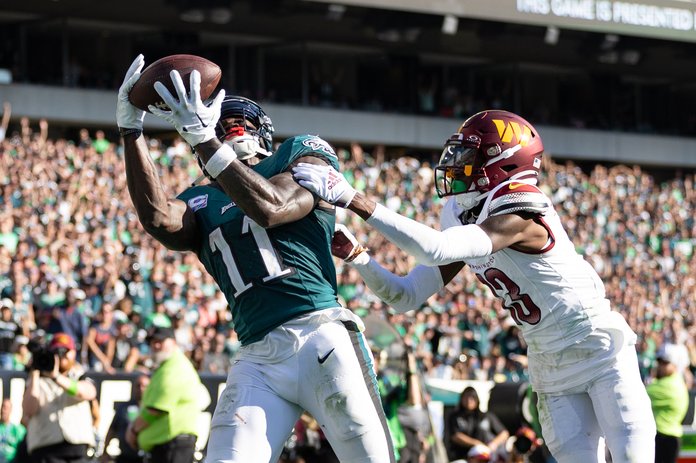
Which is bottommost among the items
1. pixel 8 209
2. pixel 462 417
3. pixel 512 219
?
pixel 462 417

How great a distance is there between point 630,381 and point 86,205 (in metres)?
10.5

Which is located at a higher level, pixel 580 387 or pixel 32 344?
pixel 580 387

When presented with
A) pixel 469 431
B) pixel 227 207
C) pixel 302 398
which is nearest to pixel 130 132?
pixel 227 207

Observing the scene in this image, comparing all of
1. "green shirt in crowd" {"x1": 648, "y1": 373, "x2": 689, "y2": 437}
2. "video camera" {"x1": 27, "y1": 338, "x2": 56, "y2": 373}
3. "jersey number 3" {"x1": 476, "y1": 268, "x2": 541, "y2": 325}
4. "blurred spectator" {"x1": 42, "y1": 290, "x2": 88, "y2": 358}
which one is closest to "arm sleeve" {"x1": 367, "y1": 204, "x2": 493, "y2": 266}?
"jersey number 3" {"x1": 476, "y1": 268, "x2": 541, "y2": 325}

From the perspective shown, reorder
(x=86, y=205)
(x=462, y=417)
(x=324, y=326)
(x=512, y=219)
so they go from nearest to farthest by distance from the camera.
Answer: (x=324, y=326), (x=512, y=219), (x=462, y=417), (x=86, y=205)

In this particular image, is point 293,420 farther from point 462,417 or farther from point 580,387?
point 462,417

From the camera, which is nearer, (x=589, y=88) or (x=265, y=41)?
(x=265, y=41)

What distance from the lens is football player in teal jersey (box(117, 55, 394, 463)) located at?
401cm

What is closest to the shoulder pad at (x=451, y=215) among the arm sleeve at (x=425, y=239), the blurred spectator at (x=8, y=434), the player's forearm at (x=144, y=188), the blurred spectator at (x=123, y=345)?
the arm sleeve at (x=425, y=239)

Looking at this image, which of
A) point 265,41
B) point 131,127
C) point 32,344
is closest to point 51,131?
point 265,41

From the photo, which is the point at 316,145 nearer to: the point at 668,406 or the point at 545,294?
the point at 545,294

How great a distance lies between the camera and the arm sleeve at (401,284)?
4824 mm

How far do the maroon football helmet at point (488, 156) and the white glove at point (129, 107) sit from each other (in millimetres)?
1187

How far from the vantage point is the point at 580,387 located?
475cm
